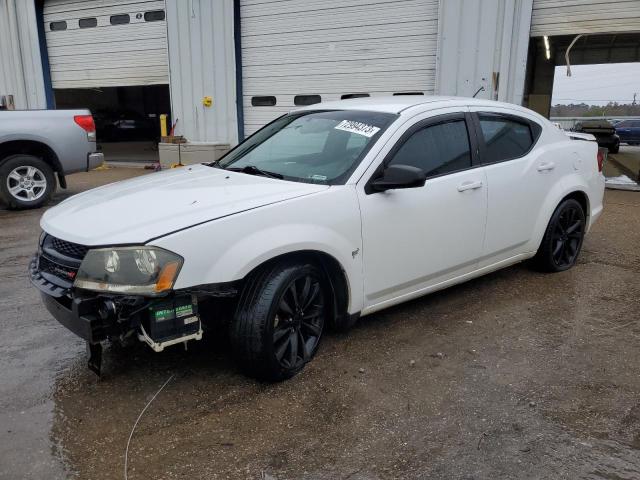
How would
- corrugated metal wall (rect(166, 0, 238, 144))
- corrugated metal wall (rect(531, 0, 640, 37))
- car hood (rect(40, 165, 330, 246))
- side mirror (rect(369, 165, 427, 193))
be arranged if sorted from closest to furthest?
1. car hood (rect(40, 165, 330, 246))
2. side mirror (rect(369, 165, 427, 193))
3. corrugated metal wall (rect(531, 0, 640, 37))
4. corrugated metal wall (rect(166, 0, 238, 144))

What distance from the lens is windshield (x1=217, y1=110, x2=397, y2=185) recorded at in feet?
11.3

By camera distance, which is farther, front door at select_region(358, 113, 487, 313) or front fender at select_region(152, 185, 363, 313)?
front door at select_region(358, 113, 487, 313)

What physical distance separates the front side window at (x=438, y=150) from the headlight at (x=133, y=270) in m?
1.61

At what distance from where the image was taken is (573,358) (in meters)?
3.42

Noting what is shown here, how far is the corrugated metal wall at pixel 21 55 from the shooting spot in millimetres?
13422

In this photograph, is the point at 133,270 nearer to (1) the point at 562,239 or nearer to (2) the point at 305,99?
(1) the point at 562,239

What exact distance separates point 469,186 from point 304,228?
1.45m

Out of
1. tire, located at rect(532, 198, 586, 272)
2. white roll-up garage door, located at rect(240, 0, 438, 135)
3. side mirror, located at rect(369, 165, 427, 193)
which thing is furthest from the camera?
white roll-up garage door, located at rect(240, 0, 438, 135)

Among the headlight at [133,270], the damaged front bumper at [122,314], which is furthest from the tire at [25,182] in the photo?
the headlight at [133,270]

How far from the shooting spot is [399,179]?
126 inches

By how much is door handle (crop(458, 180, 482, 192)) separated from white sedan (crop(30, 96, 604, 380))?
14 mm

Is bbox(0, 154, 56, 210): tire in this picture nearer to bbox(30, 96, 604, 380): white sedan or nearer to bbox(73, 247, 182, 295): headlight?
bbox(30, 96, 604, 380): white sedan

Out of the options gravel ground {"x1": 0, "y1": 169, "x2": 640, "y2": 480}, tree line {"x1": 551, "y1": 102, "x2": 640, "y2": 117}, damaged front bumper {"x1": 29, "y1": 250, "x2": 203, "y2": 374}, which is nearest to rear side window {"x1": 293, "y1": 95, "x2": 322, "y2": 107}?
gravel ground {"x1": 0, "y1": 169, "x2": 640, "y2": 480}

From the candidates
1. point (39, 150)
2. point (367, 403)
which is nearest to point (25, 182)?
point (39, 150)
